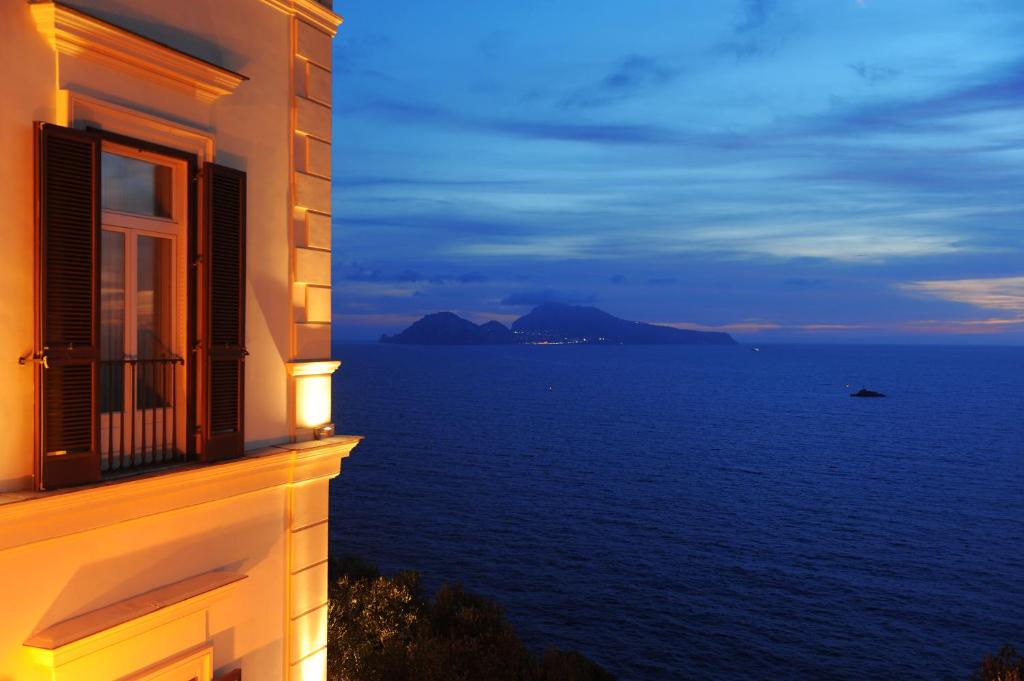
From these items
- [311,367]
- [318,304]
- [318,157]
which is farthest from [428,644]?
[318,157]

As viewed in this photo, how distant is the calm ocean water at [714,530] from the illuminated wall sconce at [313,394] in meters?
30.5

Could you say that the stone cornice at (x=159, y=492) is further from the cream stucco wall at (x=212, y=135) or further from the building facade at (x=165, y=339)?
the cream stucco wall at (x=212, y=135)

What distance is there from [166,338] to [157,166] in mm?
1321

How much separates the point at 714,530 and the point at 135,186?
174 ft

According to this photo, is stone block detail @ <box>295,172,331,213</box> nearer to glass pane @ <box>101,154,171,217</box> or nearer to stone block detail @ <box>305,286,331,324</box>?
stone block detail @ <box>305,286,331,324</box>

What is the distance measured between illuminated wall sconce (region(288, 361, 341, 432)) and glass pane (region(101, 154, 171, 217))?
1962 mm

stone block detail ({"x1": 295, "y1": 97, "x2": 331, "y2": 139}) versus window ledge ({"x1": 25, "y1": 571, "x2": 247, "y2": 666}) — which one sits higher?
stone block detail ({"x1": 295, "y1": 97, "x2": 331, "y2": 139})

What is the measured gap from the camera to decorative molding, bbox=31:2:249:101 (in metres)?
5.34

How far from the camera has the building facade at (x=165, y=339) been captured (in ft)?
17.2

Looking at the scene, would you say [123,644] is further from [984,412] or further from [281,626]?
[984,412]

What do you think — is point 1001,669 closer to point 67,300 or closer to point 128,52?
point 67,300

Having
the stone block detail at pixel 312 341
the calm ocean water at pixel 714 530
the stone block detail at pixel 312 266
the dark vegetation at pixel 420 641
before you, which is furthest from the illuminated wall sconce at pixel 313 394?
the calm ocean water at pixel 714 530

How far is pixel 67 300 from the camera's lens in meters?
5.30

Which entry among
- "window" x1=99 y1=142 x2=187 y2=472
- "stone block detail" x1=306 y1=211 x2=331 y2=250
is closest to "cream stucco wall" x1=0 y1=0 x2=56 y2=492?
"window" x1=99 y1=142 x2=187 y2=472
